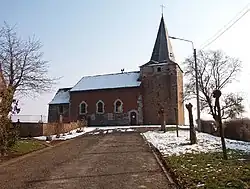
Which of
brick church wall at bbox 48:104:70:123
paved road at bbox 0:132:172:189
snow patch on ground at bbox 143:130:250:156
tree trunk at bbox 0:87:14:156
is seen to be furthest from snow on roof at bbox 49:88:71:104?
paved road at bbox 0:132:172:189

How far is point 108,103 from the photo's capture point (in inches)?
2606

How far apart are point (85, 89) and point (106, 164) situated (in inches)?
2265

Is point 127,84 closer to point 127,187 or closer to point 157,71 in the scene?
point 157,71

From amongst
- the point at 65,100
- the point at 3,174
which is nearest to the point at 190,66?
the point at 65,100

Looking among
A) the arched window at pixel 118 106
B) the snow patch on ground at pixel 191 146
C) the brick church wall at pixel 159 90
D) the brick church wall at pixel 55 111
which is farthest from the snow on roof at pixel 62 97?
the snow patch on ground at pixel 191 146

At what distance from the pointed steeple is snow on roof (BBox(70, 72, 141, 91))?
5.94 m

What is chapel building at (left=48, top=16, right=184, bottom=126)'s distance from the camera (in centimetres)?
6178

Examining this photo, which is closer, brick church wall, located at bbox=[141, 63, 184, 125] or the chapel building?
brick church wall, located at bbox=[141, 63, 184, 125]

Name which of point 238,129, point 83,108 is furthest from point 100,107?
point 238,129

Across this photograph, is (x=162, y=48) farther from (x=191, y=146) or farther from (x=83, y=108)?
(x=191, y=146)

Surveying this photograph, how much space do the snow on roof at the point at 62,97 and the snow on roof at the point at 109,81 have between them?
3900mm

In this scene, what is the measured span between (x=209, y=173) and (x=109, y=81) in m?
60.9

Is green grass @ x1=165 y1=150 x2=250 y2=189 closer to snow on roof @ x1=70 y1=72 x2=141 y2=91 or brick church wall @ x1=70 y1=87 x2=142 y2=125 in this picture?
brick church wall @ x1=70 y1=87 x2=142 y2=125

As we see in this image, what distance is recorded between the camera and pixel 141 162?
1297cm
